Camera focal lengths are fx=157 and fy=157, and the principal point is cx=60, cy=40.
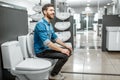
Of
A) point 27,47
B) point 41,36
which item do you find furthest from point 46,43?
point 27,47

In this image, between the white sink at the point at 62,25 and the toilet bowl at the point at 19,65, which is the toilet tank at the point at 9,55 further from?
the white sink at the point at 62,25

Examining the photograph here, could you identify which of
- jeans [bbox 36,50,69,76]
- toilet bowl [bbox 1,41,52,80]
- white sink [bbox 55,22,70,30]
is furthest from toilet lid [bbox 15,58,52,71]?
white sink [bbox 55,22,70,30]

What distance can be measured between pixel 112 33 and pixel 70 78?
305 cm

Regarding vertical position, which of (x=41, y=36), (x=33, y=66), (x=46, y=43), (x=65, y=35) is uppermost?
(x=41, y=36)

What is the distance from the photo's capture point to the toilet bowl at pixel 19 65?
7.48 feet

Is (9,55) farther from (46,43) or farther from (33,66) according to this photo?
(46,43)

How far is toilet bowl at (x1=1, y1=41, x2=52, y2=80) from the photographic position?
2.28 m

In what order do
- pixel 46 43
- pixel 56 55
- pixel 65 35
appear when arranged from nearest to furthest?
pixel 46 43
pixel 56 55
pixel 65 35

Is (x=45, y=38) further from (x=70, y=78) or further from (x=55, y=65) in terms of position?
(x=70, y=78)

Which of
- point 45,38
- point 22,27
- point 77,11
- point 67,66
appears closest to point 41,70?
point 45,38

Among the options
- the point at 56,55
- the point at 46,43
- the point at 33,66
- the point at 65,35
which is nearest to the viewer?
the point at 33,66

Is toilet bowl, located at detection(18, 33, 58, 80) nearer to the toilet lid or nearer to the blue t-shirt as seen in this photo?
the blue t-shirt

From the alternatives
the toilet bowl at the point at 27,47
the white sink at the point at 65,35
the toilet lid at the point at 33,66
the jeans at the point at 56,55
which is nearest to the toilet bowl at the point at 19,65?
the toilet lid at the point at 33,66

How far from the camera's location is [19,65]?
2350mm
